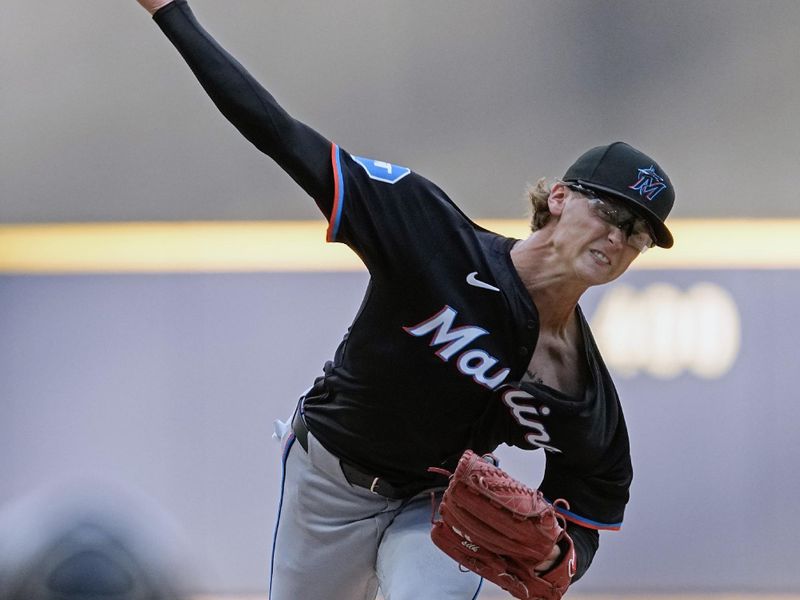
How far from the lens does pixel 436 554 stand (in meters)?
2.45

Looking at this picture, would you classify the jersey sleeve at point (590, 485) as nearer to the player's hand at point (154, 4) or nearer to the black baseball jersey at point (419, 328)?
the black baseball jersey at point (419, 328)

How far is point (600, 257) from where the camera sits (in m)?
2.39

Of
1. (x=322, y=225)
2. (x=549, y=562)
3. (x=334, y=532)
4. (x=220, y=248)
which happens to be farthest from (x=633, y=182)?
(x=220, y=248)

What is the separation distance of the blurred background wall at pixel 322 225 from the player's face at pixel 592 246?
222 centimetres

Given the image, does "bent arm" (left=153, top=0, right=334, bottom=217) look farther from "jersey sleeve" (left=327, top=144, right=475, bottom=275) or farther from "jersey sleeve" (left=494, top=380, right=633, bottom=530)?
"jersey sleeve" (left=494, top=380, right=633, bottom=530)

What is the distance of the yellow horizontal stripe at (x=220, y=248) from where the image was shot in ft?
15.2

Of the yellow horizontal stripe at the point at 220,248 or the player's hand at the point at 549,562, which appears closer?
the player's hand at the point at 549,562

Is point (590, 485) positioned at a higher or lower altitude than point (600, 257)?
lower

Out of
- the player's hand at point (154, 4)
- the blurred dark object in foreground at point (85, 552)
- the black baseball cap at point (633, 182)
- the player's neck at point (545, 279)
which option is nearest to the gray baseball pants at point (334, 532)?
the player's neck at point (545, 279)

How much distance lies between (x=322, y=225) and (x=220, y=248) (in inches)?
15.3

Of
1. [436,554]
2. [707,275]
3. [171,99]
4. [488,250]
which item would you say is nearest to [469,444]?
[436,554]

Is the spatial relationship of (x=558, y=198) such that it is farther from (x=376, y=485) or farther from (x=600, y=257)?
(x=376, y=485)

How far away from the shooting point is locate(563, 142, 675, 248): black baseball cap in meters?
2.38

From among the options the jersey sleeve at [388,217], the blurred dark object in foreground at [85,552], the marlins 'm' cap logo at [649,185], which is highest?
the blurred dark object in foreground at [85,552]
